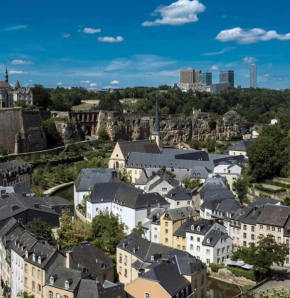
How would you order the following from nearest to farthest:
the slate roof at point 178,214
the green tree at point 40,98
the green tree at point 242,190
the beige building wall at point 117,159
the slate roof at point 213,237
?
the slate roof at point 213,237 → the slate roof at point 178,214 → the green tree at point 242,190 → the beige building wall at point 117,159 → the green tree at point 40,98

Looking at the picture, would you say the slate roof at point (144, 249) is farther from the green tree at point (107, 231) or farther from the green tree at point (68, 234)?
the green tree at point (68, 234)

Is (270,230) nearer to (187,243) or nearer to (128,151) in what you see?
(187,243)

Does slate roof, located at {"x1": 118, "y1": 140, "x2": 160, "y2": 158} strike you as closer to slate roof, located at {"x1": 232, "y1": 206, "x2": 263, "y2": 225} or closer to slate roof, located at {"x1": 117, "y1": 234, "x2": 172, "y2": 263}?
slate roof, located at {"x1": 232, "y1": 206, "x2": 263, "y2": 225}

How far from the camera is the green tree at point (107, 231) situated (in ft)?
110

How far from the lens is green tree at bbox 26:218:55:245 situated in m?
30.6

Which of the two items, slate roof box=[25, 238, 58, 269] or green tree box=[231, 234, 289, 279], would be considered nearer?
slate roof box=[25, 238, 58, 269]

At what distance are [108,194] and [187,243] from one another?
10.7m

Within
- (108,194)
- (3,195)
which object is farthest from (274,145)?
(3,195)

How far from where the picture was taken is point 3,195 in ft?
124

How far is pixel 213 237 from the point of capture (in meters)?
32.5

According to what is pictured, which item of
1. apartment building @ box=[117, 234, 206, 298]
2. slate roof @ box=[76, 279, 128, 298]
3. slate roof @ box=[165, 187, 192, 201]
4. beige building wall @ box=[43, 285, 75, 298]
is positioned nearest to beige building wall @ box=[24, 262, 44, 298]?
beige building wall @ box=[43, 285, 75, 298]

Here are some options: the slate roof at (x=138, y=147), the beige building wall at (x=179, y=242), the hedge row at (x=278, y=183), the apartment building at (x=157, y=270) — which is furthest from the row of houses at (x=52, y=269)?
the slate roof at (x=138, y=147)

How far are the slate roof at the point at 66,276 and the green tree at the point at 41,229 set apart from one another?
19.7 ft

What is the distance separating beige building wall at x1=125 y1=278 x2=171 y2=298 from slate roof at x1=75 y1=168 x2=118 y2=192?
69.8ft
